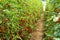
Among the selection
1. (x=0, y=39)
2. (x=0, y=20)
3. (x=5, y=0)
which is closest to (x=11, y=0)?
(x=5, y=0)

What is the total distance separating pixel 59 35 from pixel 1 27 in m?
0.85

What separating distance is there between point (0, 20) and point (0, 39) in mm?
288

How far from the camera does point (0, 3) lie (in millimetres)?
3021

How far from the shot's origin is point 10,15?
295 cm

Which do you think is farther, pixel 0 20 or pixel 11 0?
pixel 11 0

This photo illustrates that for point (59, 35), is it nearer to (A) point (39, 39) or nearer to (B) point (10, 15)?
(B) point (10, 15)

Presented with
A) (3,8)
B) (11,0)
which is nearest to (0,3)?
(3,8)

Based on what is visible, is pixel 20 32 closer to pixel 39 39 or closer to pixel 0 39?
pixel 0 39

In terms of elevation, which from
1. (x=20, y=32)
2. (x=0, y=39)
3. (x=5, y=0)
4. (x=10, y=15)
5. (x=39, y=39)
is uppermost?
(x=5, y=0)

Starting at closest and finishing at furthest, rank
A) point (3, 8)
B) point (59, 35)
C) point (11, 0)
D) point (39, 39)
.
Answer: point (59, 35), point (3, 8), point (11, 0), point (39, 39)

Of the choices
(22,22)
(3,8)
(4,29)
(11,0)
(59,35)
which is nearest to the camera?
(59,35)

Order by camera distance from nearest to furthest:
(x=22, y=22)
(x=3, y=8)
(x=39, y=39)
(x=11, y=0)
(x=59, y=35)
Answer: (x=59, y=35), (x=3, y=8), (x=11, y=0), (x=22, y=22), (x=39, y=39)

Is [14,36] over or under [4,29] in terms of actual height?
under

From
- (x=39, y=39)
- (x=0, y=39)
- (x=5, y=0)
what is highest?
(x=5, y=0)
